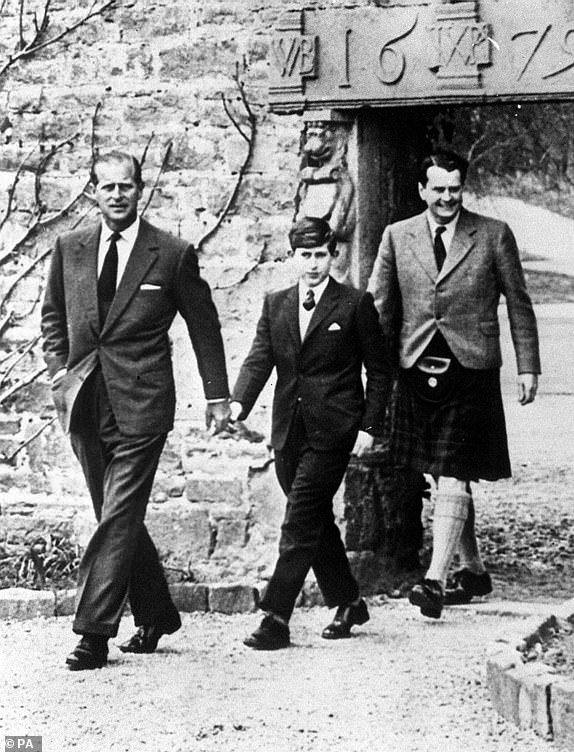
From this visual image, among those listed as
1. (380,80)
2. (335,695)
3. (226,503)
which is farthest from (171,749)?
(380,80)

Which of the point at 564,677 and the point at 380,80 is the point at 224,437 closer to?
the point at 380,80

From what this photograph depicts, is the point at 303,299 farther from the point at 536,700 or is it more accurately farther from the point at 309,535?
the point at 536,700

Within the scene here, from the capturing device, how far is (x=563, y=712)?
557cm

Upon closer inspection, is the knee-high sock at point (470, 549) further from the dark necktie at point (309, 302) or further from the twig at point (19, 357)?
the twig at point (19, 357)

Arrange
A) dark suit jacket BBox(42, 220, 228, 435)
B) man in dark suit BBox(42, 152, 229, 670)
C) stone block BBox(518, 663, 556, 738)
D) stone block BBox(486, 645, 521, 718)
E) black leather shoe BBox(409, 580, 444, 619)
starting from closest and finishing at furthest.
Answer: stone block BBox(518, 663, 556, 738) < stone block BBox(486, 645, 521, 718) < man in dark suit BBox(42, 152, 229, 670) < dark suit jacket BBox(42, 220, 228, 435) < black leather shoe BBox(409, 580, 444, 619)

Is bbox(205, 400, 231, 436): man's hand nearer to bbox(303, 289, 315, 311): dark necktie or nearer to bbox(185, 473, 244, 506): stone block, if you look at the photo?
bbox(185, 473, 244, 506): stone block

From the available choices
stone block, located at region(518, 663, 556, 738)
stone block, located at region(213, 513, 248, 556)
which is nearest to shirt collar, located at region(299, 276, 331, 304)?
stone block, located at region(213, 513, 248, 556)

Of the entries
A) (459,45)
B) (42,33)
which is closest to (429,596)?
(459,45)

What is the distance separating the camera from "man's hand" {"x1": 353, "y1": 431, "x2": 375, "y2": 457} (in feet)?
23.3

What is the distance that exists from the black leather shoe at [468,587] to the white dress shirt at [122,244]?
6.74ft

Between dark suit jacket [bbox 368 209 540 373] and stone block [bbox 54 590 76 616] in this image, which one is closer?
dark suit jacket [bbox 368 209 540 373]

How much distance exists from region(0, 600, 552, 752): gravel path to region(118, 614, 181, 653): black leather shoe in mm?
70

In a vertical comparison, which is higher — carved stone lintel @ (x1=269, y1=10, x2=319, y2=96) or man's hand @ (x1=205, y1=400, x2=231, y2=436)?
carved stone lintel @ (x1=269, y1=10, x2=319, y2=96)

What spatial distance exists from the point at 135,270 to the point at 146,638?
151cm
